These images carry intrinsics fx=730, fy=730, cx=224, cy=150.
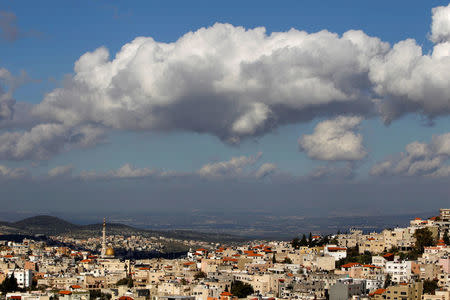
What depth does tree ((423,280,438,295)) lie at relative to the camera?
68.3 metres

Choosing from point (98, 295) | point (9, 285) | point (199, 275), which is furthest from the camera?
point (199, 275)

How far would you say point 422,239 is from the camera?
86.2m

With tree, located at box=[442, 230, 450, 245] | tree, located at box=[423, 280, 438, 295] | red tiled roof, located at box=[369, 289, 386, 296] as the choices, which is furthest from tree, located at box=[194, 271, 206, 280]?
tree, located at box=[442, 230, 450, 245]

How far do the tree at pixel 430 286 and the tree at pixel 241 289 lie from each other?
1717cm

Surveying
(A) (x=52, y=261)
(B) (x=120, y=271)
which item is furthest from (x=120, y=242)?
(B) (x=120, y=271)

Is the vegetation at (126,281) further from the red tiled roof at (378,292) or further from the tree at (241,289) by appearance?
the red tiled roof at (378,292)

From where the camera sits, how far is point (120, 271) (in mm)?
98125

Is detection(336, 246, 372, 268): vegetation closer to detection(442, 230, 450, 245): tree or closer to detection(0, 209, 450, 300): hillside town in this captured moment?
detection(0, 209, 450, 300): hillside town

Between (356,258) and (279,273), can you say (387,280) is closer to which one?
(279,273)

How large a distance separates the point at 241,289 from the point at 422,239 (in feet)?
82.9

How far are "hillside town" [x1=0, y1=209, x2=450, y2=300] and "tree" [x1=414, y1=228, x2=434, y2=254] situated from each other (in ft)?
0.38

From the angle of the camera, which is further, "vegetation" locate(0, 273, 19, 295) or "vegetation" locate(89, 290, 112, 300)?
"vegetation" locate(0, 273, 19, 295)

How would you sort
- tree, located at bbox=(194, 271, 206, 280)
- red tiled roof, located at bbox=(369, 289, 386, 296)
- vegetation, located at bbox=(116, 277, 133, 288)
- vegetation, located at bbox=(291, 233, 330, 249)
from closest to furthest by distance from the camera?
red tiled roof, located at bbox=(369, 289, 386, 296) → tree, located at bbox=(194, 271, 206, 280) → vegetation, located at bbox=(116, 277, 133, 288) → vegetation, located at bbox=(291, 233, 330, 249)

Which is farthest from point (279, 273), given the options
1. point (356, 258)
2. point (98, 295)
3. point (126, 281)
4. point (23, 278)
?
point (23, 278)
